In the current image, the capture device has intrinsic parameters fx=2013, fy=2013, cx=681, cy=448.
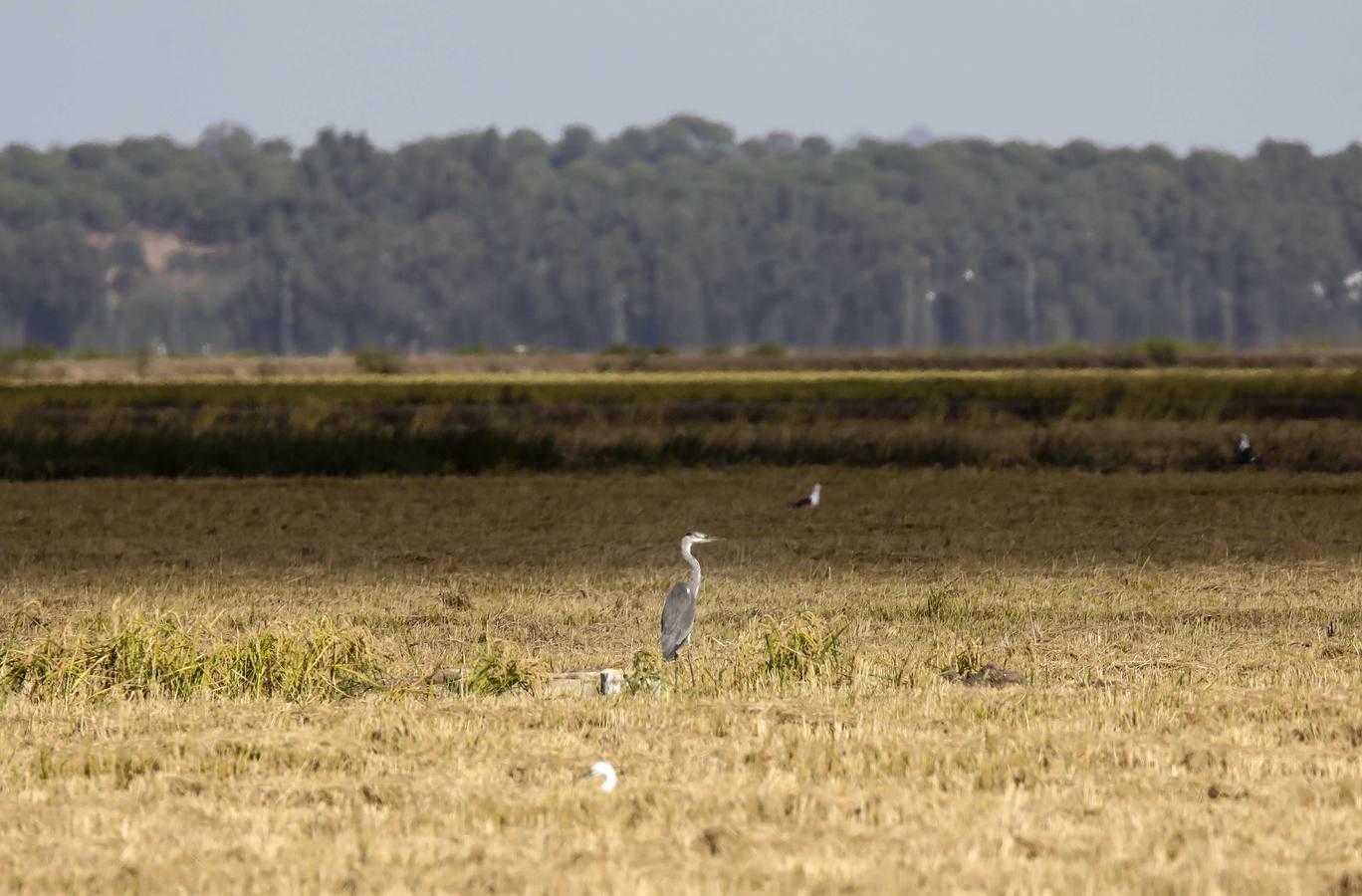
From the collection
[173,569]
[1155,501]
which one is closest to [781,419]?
[1155,501]

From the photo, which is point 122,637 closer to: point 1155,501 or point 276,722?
point 276,722

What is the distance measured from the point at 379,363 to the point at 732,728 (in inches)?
2812

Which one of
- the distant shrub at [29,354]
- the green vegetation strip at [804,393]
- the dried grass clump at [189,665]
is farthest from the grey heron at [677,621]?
the distant shrub at [29,354]

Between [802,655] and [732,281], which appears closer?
[802,655]

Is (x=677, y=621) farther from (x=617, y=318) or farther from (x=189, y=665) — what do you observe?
(x=617, y=318)

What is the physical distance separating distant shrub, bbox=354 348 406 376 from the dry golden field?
59363 millimetres

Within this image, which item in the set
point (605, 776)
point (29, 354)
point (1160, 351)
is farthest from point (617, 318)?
point (605, 776)

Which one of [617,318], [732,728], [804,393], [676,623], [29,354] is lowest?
[732,728]

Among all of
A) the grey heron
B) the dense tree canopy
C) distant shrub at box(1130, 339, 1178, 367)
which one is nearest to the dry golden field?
the grey heron

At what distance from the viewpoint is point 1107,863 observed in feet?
23.0

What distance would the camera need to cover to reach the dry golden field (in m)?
7.14

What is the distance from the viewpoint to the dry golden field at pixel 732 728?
7.14 metres

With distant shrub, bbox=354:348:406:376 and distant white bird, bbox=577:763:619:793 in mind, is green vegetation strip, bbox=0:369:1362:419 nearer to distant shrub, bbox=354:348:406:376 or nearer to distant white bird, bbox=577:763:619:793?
distant shrub, bbox=354:348:406:376

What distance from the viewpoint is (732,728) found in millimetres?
9531
